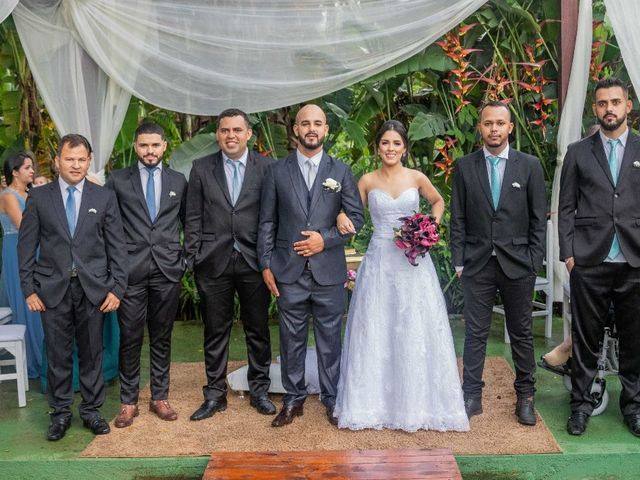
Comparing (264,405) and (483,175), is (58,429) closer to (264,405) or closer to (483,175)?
(264,405)

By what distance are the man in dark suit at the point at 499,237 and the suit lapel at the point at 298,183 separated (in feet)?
2.74

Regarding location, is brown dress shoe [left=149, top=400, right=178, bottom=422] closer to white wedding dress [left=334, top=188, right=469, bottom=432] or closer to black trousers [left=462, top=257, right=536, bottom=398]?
white wedding dress [left=334, top=188, right=469, bottom=432]

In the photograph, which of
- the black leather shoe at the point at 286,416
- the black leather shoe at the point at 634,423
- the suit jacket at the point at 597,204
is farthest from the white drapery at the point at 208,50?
the black leather shoe at the point at 634,423

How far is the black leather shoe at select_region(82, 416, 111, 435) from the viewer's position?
14.4 feet

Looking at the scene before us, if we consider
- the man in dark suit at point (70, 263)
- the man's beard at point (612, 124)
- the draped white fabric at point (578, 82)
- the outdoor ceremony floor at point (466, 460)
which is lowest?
the outdoor ceremony floor at point (466, 460)

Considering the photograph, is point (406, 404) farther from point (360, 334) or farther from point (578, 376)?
point (578, 376)

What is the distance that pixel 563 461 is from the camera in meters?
4.01

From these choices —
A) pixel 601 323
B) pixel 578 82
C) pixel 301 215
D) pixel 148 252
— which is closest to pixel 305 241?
pixel 301 215

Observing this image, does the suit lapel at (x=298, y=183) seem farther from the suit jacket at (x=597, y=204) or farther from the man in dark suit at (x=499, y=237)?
the suit jacket at (x=597, y=204)

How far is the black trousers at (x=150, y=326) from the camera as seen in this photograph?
14.6ft

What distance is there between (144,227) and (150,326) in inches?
23.3

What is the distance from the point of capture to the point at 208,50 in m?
5.08

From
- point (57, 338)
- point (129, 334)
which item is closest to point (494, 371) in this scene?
point (129, 334)

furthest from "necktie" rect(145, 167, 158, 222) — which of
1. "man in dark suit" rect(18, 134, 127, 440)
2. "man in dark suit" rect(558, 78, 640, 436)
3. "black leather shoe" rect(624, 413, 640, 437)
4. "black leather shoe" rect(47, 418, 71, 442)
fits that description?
"black leather shoe" rect(624, 413, 640, 437)
